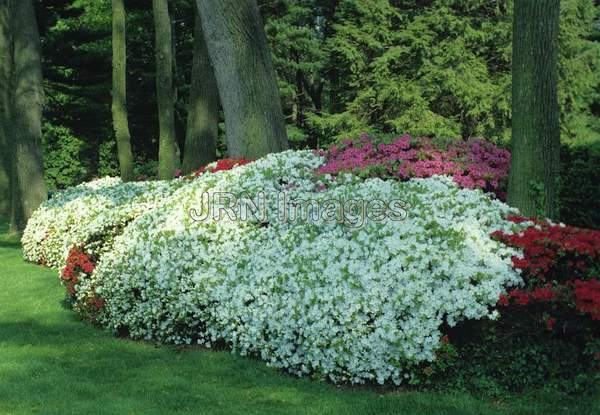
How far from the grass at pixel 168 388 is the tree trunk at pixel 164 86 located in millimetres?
8682

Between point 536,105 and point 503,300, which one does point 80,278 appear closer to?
point 503,300

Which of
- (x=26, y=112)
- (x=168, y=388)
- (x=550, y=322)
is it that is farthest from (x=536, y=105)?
(x=26, y=112)

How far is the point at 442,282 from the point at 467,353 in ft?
1.99

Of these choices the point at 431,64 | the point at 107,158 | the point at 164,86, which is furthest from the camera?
the point at 107,158

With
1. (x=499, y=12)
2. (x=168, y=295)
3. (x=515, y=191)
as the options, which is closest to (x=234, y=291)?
(x=168, y=295)

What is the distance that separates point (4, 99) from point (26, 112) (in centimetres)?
540

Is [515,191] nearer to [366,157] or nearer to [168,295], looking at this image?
[366,157]

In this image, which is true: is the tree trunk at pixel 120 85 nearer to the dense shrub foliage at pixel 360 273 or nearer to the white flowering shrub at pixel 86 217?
the white flowering shrub at pixel 86 217

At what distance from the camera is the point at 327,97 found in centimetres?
3388

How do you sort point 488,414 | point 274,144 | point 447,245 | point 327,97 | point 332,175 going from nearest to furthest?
point 488,414 → point 447,245 → point 332,175 → point 274,144 → point 327,97

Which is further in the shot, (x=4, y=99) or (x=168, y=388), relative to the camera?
(x=4, y=99)

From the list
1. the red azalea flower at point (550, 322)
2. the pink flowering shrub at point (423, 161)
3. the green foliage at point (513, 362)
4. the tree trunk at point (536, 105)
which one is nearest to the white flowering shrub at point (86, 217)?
the pink flowering shrub at point (423, 161)

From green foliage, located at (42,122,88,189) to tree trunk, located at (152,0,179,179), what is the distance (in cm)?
1588

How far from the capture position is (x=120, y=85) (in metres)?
17.0
